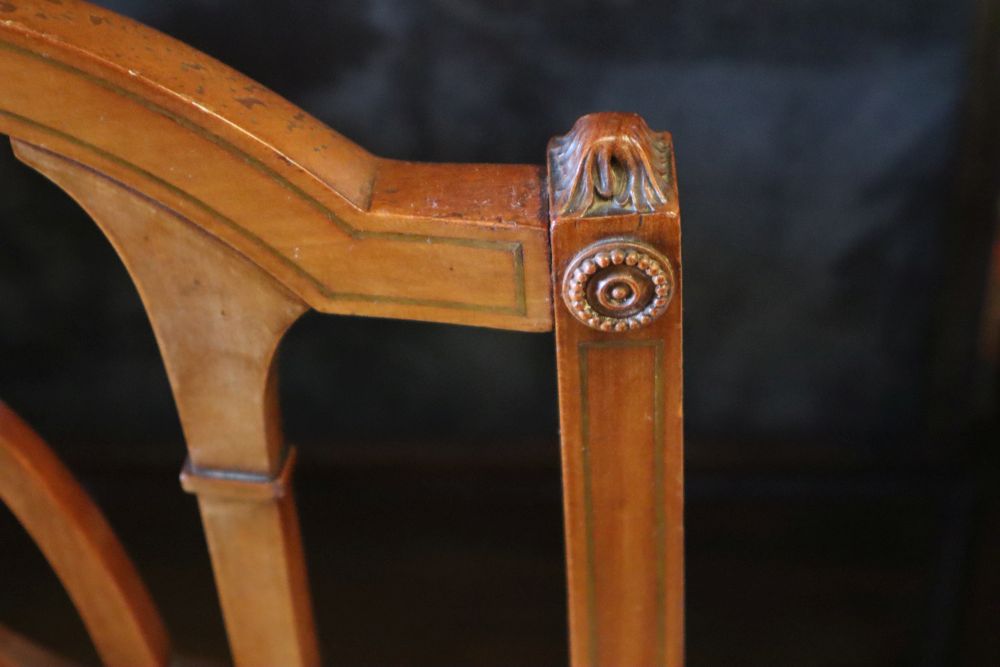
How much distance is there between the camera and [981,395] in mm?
1095

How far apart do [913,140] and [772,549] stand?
441 mm

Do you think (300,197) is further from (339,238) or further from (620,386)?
(620,386)

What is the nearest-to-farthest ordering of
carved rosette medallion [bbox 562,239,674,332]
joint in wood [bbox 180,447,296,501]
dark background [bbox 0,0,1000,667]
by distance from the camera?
carved rosette medallion [bbox 562,239,674,332]
joint in wood [bbox 180,447,296,501]
dark background [bbox 0,0,1000,667]

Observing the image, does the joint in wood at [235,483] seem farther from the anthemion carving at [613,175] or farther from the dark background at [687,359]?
the dark background at [687,359]

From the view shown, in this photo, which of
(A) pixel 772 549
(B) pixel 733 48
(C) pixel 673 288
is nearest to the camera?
(C) pixel 673 288

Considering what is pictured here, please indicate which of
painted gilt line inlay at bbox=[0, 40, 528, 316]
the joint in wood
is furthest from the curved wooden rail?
the joint in wood

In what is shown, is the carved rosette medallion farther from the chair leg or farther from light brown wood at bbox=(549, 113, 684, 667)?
the chair leg

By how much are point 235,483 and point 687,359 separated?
61 cm

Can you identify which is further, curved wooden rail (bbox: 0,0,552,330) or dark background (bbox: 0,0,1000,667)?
dark background (bbox: 0,0,1000,667)

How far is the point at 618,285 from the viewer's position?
473 mm

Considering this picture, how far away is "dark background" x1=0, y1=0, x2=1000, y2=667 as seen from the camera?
97 centimetres

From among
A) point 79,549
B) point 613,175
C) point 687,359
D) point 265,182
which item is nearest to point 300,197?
point 265,182

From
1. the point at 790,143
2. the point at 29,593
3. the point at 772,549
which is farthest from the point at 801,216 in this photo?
the point at 29,593

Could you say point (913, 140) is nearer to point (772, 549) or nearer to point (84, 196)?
point (772, 549)
